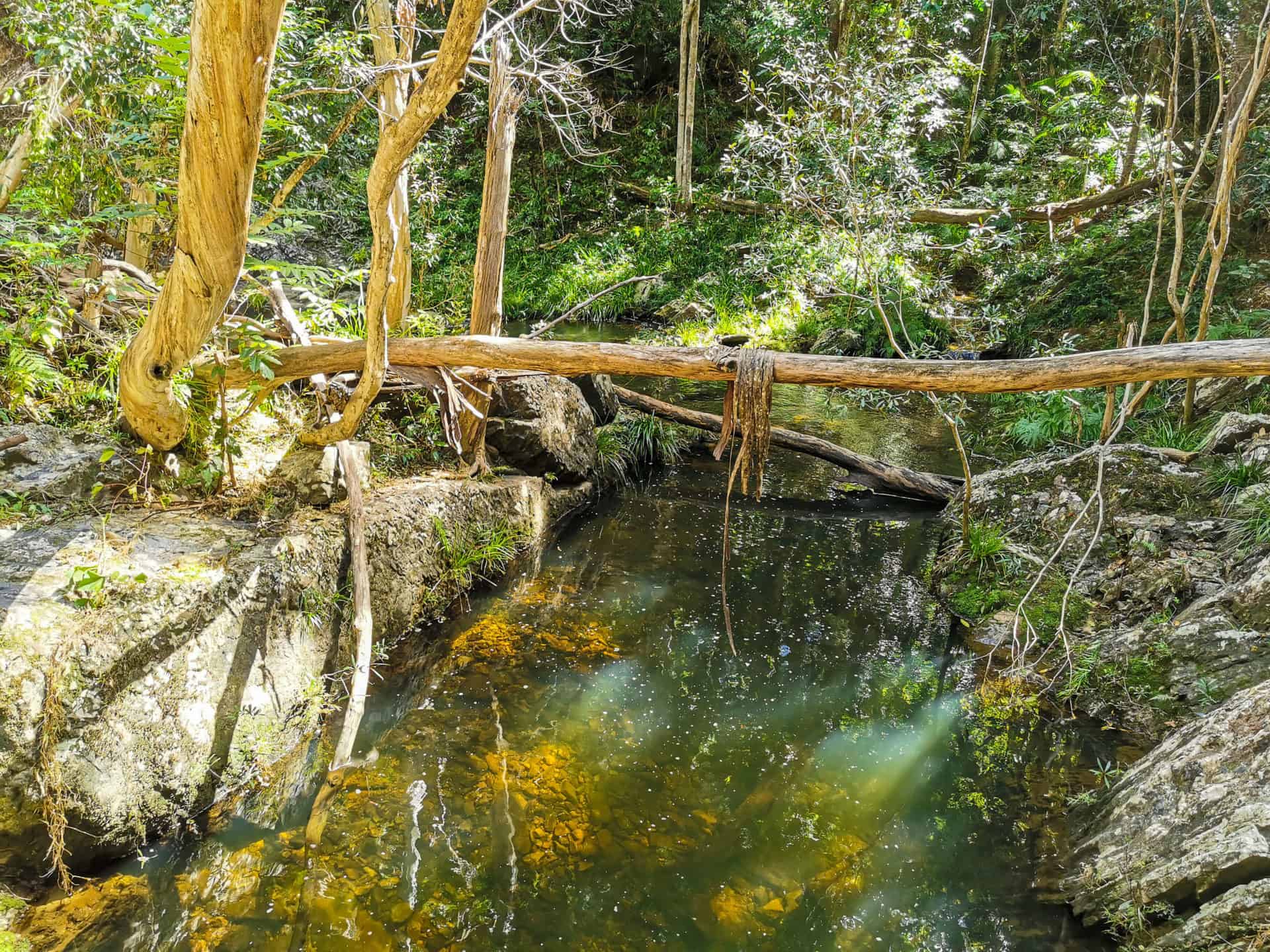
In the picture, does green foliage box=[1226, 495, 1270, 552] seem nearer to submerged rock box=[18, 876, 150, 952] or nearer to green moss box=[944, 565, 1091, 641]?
green moss box=[944, 565, 1091, 641]

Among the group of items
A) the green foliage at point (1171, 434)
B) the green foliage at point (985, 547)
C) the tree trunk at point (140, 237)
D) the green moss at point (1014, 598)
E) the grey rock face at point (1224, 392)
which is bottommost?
the green moss at point (1014, 598)

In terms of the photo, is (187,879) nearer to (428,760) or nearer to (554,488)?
(428,760)

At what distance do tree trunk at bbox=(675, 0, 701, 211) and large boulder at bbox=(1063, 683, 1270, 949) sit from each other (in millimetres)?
13537

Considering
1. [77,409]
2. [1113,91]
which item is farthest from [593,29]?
[77,409]

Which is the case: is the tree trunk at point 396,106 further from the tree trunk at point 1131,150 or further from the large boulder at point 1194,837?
the tree trunk at point 1131,150

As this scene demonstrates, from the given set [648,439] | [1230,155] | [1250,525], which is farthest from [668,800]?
[1230,155]

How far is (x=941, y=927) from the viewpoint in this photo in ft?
8.50

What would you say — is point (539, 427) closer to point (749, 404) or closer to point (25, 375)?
point (749, 404)

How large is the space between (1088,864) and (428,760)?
269 cm

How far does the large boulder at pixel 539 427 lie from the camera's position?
5.43 metres

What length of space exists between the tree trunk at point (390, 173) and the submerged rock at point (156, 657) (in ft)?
2.13

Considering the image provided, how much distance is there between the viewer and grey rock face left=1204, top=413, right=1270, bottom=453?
481 centimetres

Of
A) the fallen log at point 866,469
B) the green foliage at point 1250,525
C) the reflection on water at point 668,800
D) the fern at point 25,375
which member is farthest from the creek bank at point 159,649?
the green foliage at point 1250,525

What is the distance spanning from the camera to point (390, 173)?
2.88 meters
